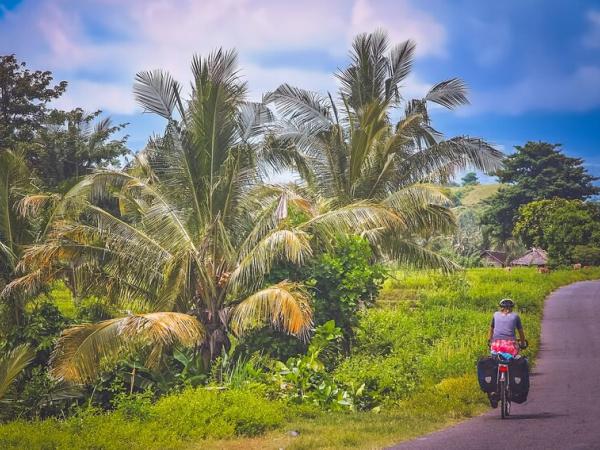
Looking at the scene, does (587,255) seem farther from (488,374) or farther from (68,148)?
(488,374)

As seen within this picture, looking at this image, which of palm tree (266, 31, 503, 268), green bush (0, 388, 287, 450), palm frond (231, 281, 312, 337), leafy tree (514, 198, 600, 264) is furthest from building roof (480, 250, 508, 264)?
green bush (0, 388, 287, 450)

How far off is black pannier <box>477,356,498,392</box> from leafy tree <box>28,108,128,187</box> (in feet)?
74.7

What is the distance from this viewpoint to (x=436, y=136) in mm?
22609

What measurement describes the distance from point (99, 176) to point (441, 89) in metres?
12.1

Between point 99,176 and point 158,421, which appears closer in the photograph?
point 158,421

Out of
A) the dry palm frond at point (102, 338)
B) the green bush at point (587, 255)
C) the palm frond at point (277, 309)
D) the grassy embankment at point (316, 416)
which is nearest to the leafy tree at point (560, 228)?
the green bush at point (587, 255)

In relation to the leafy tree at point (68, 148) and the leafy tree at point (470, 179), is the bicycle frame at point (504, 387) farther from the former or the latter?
the leafy tree at point (470, 179)

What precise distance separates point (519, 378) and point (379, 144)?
12.7m

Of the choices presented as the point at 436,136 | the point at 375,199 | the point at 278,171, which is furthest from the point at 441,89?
the point at 278,171

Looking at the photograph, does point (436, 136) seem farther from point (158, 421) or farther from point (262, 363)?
point (158, 421)

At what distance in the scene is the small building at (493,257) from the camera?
215 ft

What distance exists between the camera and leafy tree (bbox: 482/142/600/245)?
181 ft

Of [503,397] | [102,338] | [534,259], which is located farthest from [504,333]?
[534,259]

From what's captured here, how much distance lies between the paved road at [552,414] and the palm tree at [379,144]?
5254 millimetres
